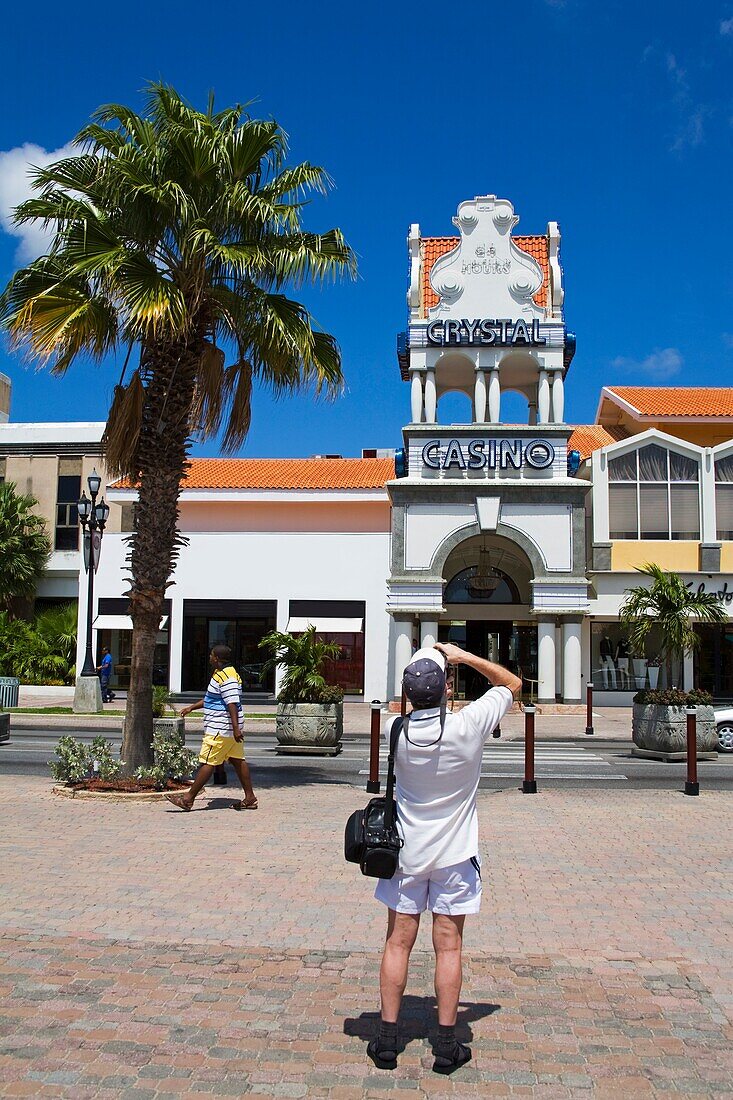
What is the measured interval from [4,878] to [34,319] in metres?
6.69

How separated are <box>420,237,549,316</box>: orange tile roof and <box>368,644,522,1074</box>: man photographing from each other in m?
27.0

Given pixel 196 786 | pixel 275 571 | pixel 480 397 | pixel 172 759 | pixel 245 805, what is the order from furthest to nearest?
pixel 275 571
pixel 480 397
pixel 172 759
pixel 245 805
pixel 196 786

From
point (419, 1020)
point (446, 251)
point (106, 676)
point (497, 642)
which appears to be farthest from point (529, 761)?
point (106, 676)

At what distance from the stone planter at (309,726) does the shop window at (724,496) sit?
18.8 meters

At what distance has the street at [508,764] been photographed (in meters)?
14.3

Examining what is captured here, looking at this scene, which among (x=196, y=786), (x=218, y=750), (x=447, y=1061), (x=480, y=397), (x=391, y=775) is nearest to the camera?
(x=447, y=1061)

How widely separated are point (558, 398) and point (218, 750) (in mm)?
21800

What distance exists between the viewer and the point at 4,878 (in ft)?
24.1

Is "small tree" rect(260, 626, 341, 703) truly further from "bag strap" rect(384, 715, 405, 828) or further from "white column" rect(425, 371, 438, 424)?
"white column" rect(425, 371, 438, 424)

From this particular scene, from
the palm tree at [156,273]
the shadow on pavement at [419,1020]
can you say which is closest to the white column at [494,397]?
the palm tree at [156,273]

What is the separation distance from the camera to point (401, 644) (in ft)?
96.0

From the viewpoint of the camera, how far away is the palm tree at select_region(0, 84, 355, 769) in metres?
11.6

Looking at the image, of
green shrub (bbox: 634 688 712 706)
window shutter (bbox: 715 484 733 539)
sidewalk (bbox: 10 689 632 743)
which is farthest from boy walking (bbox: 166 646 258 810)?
window shutter (bbox: 715 484 733 539)

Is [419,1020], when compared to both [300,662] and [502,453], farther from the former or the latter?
[502,453]
